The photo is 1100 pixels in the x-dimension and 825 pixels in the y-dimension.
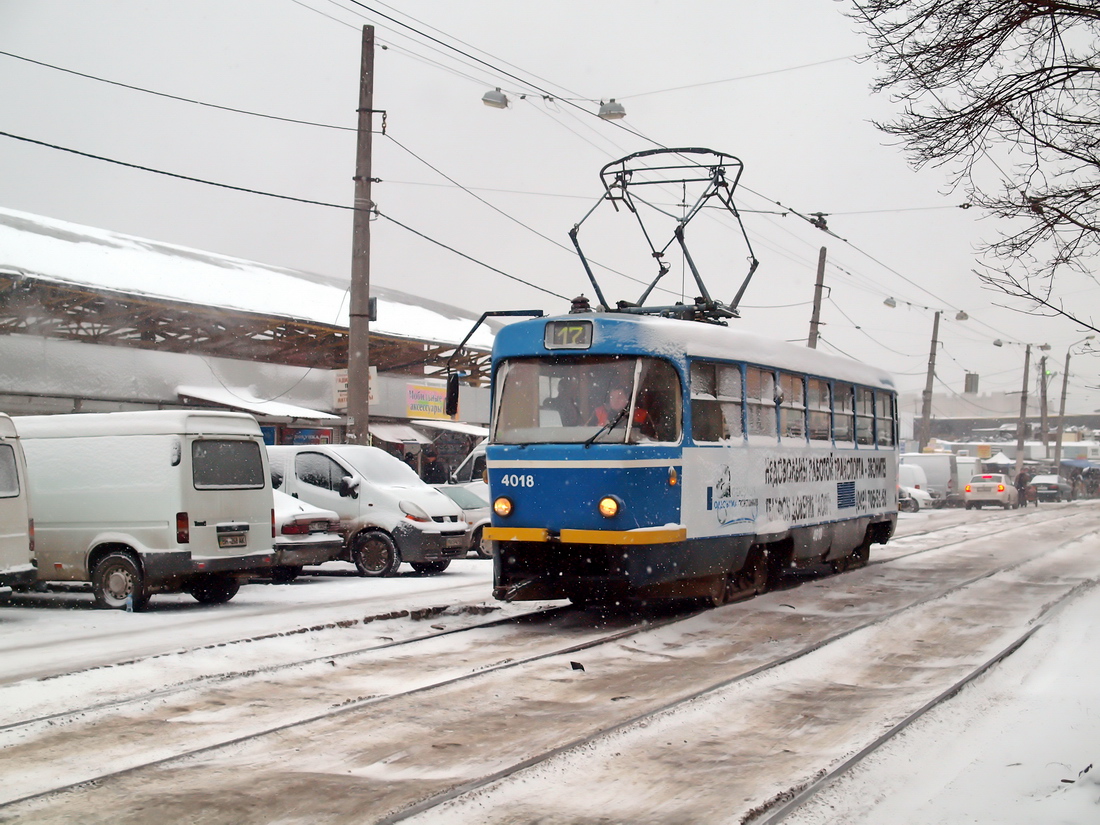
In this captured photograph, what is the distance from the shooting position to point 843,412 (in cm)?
1561

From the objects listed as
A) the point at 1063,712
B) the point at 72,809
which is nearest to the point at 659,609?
the point at 1063,712

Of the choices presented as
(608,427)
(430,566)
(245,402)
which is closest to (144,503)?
(608,427)

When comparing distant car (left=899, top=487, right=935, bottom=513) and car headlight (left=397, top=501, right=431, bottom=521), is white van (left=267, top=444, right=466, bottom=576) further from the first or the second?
distant car (left=899, top=487, right=935, bottom=513)

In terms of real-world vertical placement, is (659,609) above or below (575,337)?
below

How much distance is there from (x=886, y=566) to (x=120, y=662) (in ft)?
40.5

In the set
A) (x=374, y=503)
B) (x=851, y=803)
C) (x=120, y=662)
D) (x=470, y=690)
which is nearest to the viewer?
(x=851, y=803)

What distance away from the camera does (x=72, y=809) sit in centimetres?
508

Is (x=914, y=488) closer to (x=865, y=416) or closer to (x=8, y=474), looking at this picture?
(x=865, y=416)

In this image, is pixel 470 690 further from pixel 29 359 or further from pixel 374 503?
pixel 29 359

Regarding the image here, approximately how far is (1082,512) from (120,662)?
121 feet

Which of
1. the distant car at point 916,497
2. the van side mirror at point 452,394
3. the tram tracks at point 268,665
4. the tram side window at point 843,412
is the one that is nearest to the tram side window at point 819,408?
the tram side window at point 843,412

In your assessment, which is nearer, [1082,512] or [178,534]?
[178,534]

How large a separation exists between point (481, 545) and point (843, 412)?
722 centimetres

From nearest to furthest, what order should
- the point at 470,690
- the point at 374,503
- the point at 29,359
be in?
the point at 470,690 → the point at 374,503 → the point at 29,359
